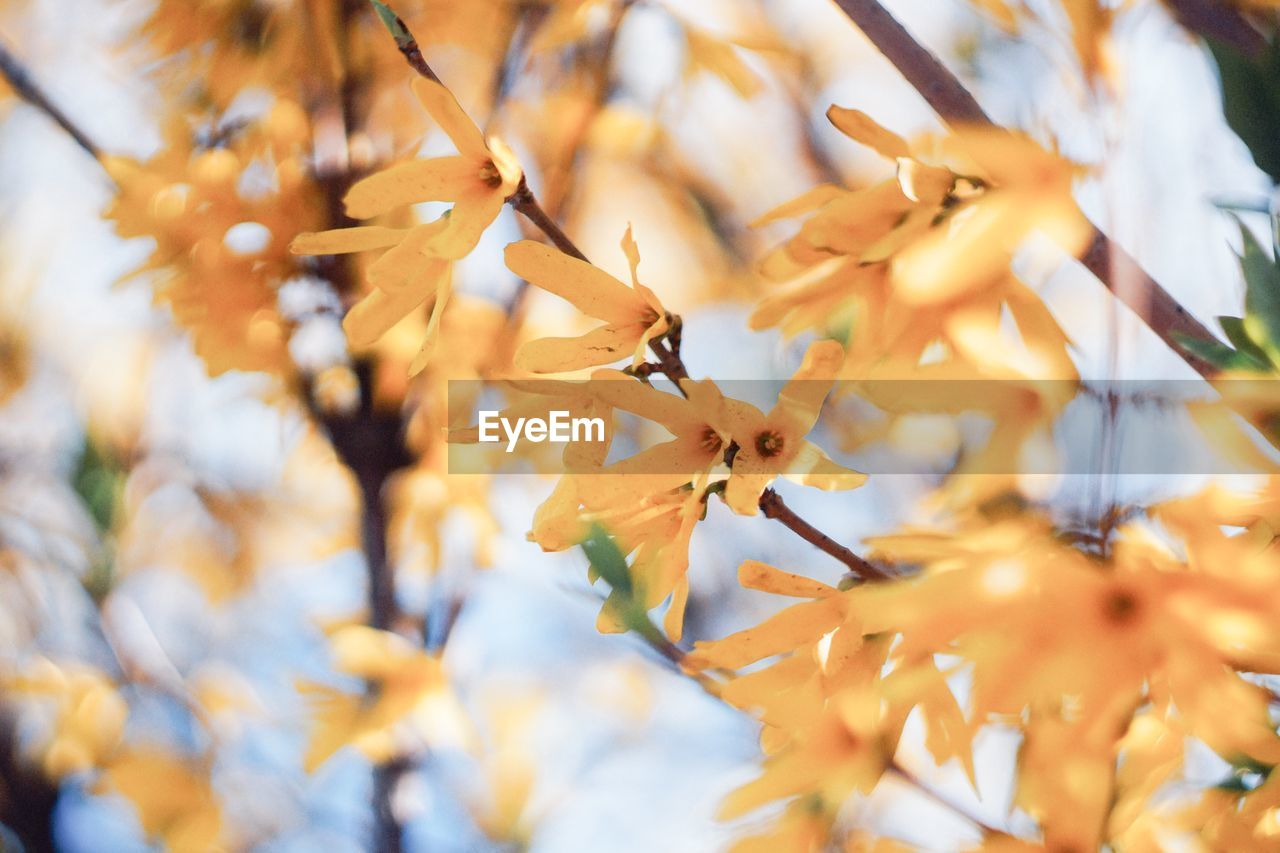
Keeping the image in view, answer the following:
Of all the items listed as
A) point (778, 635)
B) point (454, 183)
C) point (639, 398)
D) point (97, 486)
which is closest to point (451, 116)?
point (454, 183)

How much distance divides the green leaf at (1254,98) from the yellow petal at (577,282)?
20cm

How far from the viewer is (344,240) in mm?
342

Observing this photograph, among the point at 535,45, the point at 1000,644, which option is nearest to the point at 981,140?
the point at 1000,644

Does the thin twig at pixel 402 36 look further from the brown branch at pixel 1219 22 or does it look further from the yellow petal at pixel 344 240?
the brown branch at pixel 1219 22

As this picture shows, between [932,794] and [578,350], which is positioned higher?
[578,350]

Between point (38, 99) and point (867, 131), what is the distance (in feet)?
2.13

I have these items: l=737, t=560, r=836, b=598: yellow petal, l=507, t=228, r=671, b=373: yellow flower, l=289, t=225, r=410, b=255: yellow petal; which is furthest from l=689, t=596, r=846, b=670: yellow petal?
l=289, t=225, r=410, b=255: yellow petal

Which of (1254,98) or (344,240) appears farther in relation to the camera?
(344,240)

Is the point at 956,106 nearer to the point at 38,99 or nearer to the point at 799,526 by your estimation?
the point at 799,526

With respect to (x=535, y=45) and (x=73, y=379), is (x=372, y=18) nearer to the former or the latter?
(x=535, y=45)

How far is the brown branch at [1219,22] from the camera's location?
290 mm

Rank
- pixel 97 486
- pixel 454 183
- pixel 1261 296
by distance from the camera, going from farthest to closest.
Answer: pixel 97 486
pixel 454 183
pixel 1261 296

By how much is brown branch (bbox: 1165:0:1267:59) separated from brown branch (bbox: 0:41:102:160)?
725mm

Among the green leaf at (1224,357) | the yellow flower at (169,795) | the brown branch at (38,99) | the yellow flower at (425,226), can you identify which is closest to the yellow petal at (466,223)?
the yellow flower at (425,226)
